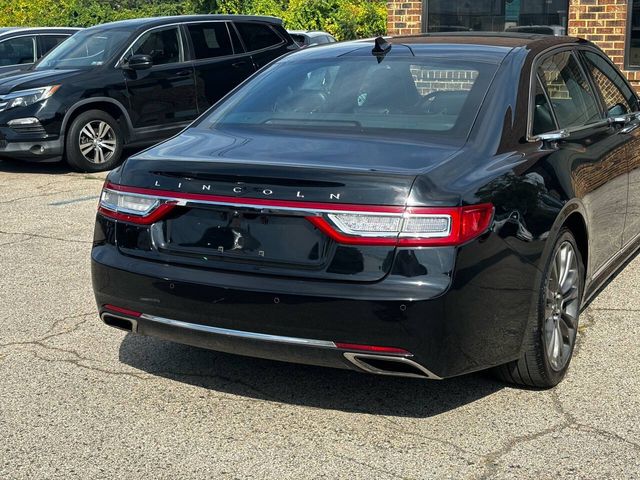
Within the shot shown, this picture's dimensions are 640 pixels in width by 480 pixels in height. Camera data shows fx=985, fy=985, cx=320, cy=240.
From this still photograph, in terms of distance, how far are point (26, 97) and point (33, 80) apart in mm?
279

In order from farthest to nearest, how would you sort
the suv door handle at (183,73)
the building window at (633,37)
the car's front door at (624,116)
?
the building window at (633,37) < the suv door handle at (183,73) < the car's front door at (624,116)

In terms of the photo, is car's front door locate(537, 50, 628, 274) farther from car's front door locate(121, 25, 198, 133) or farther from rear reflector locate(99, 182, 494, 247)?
car's front door locate(121, 25, 198, 133)

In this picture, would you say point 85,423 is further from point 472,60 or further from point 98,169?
point 98,169

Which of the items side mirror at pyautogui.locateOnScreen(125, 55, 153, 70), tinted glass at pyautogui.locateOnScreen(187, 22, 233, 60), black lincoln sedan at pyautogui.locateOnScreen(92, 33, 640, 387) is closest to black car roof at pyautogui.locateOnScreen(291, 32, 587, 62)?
black lincoln sedan at pyautogui.locateOnScreen(92, 33, 640, 387)

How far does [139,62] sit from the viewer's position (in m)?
11.7

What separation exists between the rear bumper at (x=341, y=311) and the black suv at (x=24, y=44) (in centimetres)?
1152

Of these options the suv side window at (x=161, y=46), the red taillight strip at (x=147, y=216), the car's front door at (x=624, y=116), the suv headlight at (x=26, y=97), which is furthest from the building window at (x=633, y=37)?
the red taillight strip at (x=147, y=216)

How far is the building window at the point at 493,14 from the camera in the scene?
43.4 ft

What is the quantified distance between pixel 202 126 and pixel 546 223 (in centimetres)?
180

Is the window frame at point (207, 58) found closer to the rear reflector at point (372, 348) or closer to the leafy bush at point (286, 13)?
the leafy bush at point (286, 13)

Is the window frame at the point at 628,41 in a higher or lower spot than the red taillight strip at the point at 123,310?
higher

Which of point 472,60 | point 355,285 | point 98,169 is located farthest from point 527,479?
point 98,169

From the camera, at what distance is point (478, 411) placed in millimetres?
4305

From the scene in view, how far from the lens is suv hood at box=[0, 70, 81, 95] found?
452 inches
